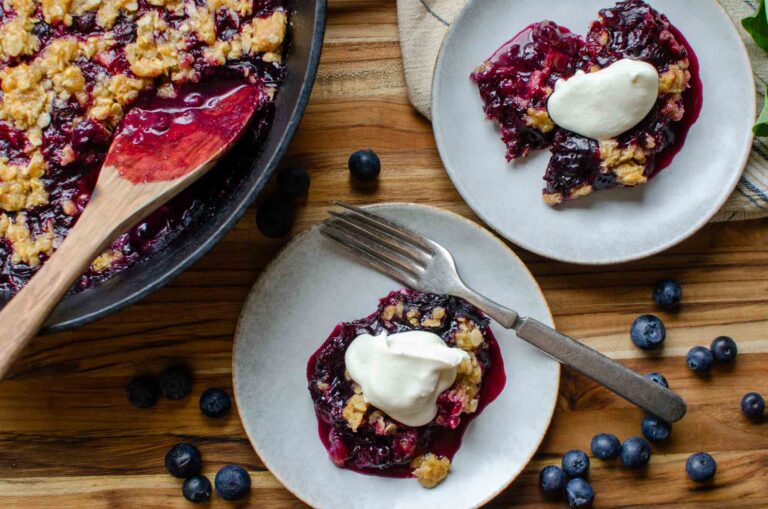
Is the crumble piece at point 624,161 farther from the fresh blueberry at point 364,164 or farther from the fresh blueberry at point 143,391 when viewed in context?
the fresh blueberry at point 143,391

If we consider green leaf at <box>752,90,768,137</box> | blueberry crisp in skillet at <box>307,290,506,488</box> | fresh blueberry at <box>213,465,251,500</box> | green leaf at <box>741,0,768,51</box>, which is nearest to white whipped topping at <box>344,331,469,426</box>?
blueberry crisp in skillet at <box>307,290,506,488</box>

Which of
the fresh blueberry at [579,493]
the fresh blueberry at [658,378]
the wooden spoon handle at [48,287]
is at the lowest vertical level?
the fresh blueberry at [579,493]


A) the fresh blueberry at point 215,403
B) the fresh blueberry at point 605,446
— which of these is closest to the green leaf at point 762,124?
the fresh blueberry at point 605,446

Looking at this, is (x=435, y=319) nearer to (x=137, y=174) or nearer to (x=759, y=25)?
(x=137, y=174)

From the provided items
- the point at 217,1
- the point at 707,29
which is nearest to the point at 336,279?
the point at 217,1

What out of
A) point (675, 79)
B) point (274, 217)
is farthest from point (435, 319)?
point (675, 79)

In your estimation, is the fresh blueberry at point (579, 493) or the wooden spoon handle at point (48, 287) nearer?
the wooden spoon handle at point (48, 287)

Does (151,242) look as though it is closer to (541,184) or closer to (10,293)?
(10,293)

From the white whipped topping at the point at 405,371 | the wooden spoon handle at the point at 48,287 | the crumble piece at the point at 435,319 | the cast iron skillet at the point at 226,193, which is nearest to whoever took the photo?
the wooden spoon handle at the point at 48,287
